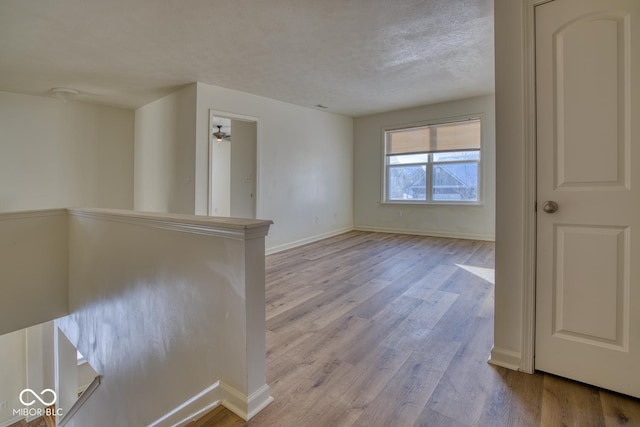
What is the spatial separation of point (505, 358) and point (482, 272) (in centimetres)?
200

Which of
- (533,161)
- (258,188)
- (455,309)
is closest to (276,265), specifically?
(258,188)

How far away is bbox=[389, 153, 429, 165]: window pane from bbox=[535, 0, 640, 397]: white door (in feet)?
14.6

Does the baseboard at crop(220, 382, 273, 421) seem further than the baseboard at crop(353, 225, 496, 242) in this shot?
No

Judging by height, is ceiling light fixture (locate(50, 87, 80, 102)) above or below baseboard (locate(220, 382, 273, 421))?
above

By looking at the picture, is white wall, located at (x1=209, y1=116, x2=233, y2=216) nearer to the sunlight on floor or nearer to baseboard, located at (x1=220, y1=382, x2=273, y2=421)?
the sunlight on floor

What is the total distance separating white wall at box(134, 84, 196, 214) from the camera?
4.22m

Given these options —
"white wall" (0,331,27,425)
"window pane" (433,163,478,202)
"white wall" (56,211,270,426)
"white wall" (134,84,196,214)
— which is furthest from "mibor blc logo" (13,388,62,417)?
"window pane" (433,163,478,202)

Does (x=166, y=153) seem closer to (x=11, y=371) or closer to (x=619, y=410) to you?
(x=11, y=371)

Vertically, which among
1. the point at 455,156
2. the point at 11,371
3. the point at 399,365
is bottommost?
the point at 11,371

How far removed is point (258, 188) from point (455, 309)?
328 centimetres

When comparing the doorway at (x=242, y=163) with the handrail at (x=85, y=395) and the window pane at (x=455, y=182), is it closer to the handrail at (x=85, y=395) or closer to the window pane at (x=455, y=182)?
the handrail at (x=85, y=395)

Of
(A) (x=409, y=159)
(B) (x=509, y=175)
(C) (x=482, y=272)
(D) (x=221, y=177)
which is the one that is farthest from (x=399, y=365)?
(D) (x=221, y=177)

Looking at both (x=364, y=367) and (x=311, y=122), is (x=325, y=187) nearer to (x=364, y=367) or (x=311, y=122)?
(x=311, y=122)

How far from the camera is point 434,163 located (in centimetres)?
581
